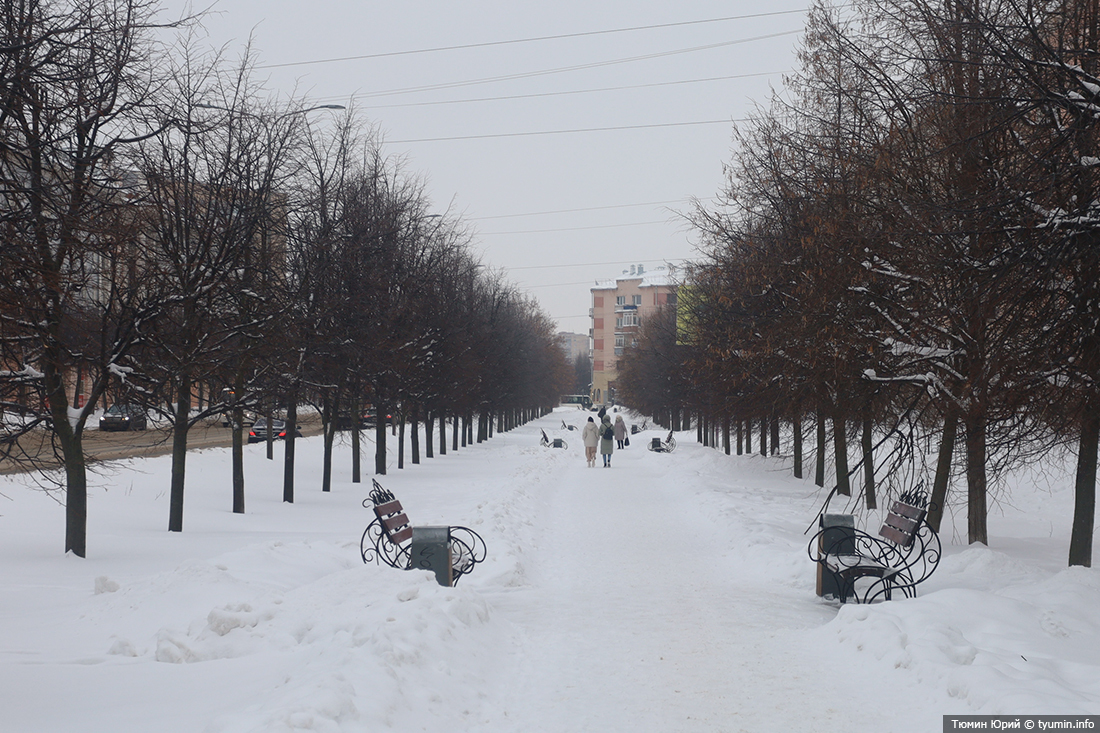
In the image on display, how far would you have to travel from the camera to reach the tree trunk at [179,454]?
13.9 metres

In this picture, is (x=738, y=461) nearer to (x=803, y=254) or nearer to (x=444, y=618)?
(x=803, y=254)

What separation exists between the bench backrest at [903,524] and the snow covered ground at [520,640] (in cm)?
82

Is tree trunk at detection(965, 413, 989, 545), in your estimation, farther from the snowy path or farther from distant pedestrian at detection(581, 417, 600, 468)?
distant pedestrian at detection(581, 417, 600, 468)

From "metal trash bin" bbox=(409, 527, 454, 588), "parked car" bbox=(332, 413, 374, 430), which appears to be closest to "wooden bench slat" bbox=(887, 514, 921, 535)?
"metal trash bin" bbox=(409, 527, 454, 588)

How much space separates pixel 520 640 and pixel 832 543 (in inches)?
176

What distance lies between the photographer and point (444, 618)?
23.2 feet

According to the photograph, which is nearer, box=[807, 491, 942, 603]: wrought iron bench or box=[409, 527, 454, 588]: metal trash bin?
box=[807, 491, 942, 603]: wrought iron bench

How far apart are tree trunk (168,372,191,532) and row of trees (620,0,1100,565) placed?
9.87m

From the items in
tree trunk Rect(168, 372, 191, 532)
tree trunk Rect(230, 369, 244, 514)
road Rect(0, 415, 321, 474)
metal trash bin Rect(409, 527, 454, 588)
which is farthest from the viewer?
road Rect(0, 415, 321, 474)

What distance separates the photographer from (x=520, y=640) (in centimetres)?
768

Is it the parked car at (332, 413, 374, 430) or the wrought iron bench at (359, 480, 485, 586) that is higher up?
the parked car at (332, 413, 374, 430)

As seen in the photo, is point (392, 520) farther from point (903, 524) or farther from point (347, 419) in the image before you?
point (347, 419)

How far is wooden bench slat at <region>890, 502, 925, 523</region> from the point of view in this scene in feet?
31.5

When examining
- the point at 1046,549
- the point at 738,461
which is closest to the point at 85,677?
the point at 1046,549
